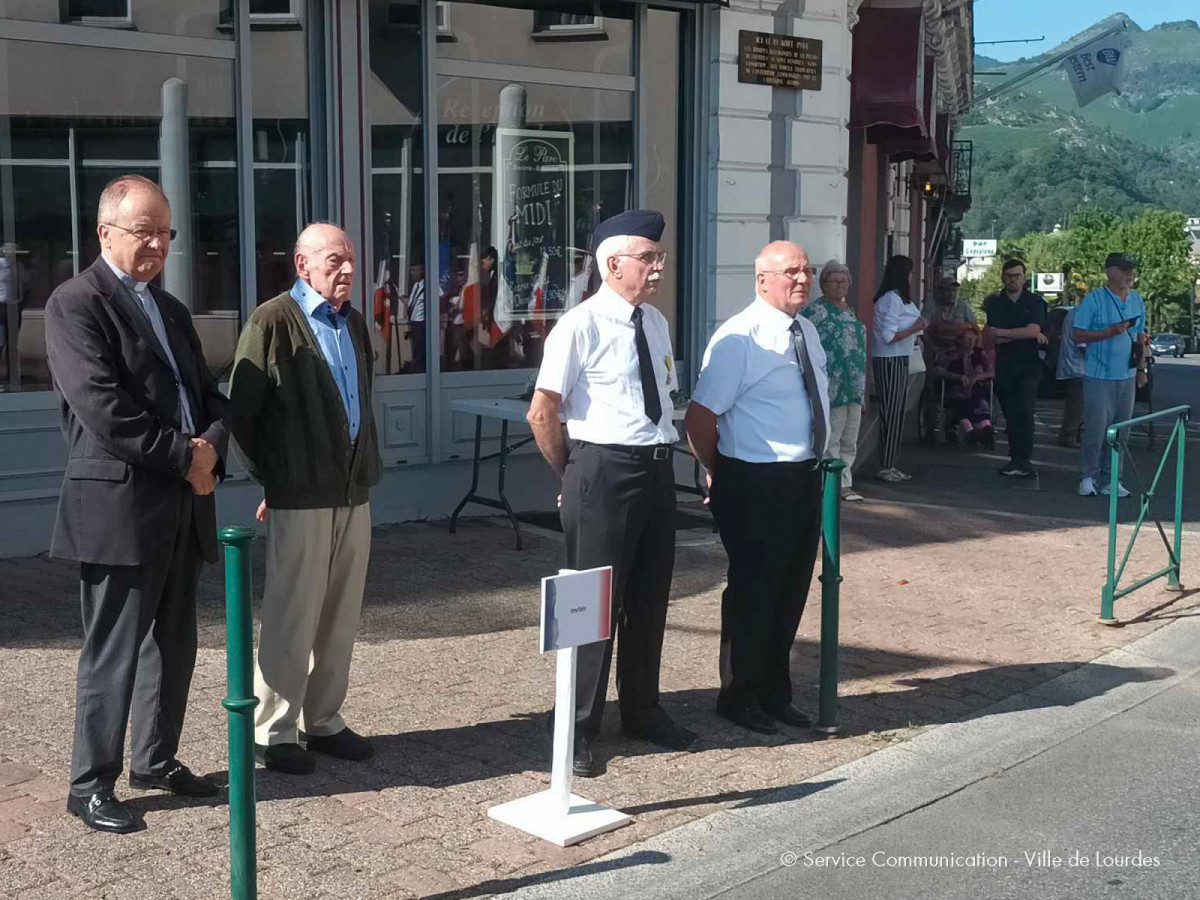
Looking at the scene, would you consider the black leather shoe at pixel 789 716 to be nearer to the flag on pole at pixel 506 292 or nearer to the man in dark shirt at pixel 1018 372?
the flag on pole at pixel 506 292

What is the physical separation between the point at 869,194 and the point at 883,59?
3.41 m

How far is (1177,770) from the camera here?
Answer: 5.77 meters

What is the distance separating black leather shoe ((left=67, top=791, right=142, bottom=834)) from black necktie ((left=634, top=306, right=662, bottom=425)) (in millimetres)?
2224

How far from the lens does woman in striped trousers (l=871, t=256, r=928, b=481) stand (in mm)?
12438

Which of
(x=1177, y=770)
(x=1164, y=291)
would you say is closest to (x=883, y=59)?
(x=1177, y=770)

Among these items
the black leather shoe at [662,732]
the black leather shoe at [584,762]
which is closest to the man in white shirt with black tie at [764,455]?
the black leather shoe at [662,732]

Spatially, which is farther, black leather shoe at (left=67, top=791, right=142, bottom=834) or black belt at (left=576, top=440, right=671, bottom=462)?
black belt at (left=576, top=440, right=671, bottom=462)

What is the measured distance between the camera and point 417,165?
10.4 m

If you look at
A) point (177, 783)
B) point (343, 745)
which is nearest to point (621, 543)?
point (343, 745)

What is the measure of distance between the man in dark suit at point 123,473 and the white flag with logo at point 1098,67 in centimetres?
2965

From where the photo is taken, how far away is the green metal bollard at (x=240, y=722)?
402 cm

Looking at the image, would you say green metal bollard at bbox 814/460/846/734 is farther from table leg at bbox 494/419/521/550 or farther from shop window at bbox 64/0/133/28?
shop window at bbox 64/0/133/28

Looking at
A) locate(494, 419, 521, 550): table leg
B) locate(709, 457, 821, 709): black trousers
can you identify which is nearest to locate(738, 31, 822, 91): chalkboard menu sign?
locate(494, 419, 521, 550): table leg

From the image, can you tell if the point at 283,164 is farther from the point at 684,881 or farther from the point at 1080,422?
the point at 1080,422
